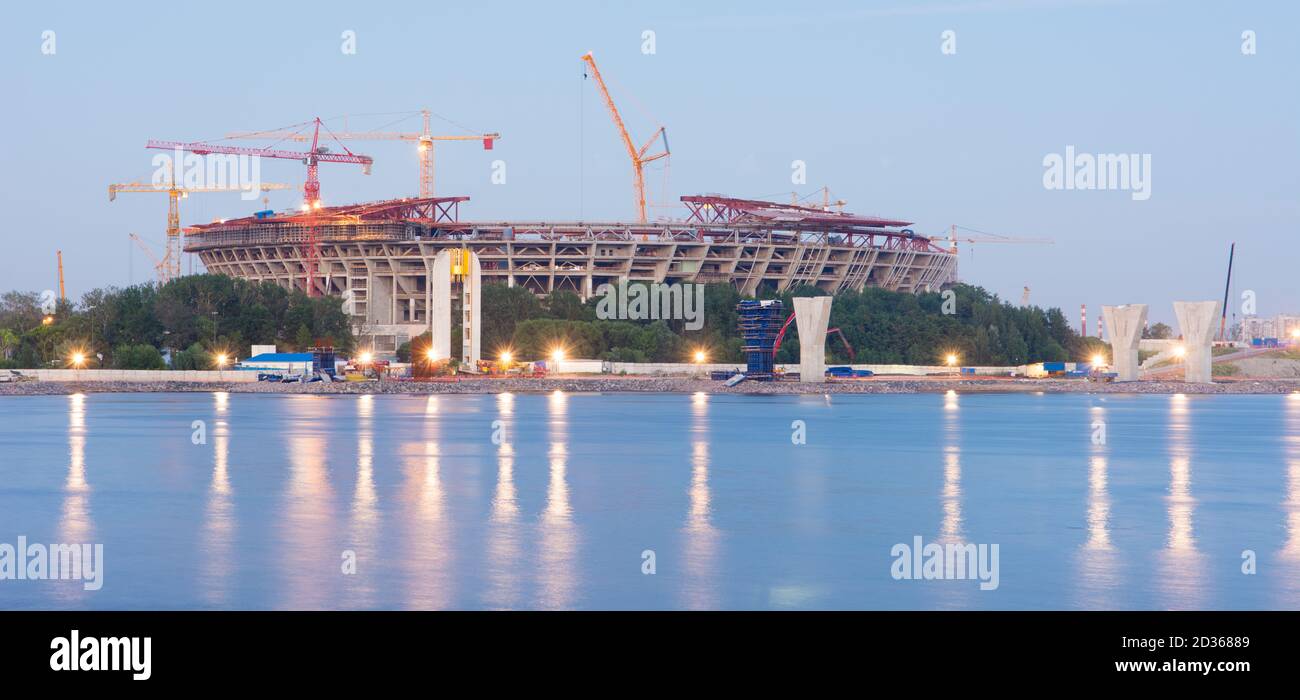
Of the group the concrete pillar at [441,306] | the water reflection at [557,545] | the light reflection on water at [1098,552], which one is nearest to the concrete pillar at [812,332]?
the concrete pillar at [441,306]

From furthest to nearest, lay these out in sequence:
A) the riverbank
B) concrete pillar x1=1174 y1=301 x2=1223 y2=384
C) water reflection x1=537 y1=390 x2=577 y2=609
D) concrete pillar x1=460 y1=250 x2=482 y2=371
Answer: concrete pillar x1=1174 y1=301 x2=1223 y2=384
concrete pillar x1=460 y1=250 x2=482 y2=371
the riverbank
water reflection x1=537 y1=390 x2=577 y2=609

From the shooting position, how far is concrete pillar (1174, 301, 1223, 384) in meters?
112

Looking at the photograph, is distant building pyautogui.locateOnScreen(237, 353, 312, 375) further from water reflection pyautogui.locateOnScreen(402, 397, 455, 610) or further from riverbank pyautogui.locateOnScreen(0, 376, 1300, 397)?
water reflection pyautogui.locateOnScreen(402, 397, 455, 610)

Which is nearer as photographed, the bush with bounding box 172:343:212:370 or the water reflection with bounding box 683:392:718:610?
the water reflection with bounding box 683:392:718:610

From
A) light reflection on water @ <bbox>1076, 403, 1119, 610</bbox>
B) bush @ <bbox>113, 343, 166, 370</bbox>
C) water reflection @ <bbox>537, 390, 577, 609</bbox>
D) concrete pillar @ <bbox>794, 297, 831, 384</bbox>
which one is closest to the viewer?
water reflection @ <bbox>537, 390, 577, 609</bbox>

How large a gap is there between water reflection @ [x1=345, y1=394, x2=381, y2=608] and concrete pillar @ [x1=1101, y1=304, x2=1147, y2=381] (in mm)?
83628

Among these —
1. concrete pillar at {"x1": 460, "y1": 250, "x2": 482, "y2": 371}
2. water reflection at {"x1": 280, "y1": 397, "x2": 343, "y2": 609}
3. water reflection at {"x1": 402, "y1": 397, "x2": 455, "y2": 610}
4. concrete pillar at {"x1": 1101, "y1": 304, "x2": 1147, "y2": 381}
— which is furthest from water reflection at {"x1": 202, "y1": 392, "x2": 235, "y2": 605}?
concrete pillar at {"x1": 1101, "y1": 304, "x2": 1147, "y2": 381}

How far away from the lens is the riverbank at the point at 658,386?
10525 centimetres

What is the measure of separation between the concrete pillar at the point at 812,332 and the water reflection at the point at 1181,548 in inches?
2233

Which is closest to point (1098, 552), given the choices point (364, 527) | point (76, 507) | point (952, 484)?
point (952, 484)

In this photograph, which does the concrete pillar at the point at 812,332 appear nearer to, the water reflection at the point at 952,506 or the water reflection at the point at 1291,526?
the water reflection at the point at 952,506

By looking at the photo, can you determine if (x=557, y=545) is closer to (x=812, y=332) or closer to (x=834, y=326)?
(x=812, y=332)

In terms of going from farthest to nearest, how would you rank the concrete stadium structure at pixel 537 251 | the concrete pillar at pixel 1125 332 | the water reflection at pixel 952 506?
the concrete stadium structure at pixel 537 251 < the concrete pillar at pixel 1125 332 < the water reflection at pixel 952 506
